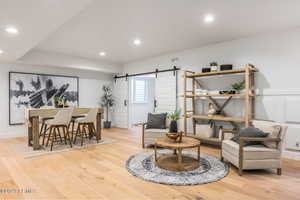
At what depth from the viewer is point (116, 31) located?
12.3 feet

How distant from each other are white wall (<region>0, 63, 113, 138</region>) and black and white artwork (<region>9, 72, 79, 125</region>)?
13cm

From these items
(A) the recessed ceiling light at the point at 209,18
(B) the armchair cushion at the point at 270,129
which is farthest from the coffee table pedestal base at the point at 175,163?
(A) the recessed ceiling light at the point at 209,18

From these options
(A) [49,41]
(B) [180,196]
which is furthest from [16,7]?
(B) [180,196]

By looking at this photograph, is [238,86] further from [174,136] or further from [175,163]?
[175,163]

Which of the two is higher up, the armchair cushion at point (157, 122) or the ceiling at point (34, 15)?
the ceiling at point (34, 15)

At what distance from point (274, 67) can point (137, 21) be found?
293 centimetres

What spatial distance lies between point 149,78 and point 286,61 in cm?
511

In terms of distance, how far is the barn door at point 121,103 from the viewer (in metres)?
7.01

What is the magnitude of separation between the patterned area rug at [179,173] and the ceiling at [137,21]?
2390 mm

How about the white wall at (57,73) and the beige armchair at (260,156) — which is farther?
the white wall at (57,73)

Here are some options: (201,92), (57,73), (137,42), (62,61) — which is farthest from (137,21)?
(57,73)

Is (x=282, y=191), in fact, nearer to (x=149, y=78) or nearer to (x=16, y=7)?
(x=16, y=7)

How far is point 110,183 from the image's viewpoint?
2.44 m

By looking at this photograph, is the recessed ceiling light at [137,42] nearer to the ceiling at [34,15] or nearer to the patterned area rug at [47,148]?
the ceiling at [34,15]
